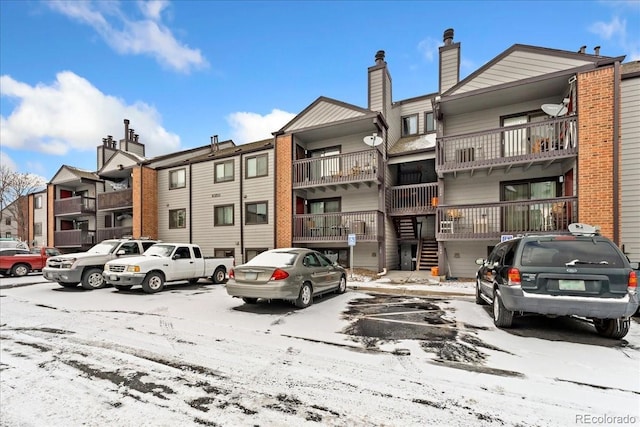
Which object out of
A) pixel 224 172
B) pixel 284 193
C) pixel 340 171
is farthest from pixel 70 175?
pixel 340 171

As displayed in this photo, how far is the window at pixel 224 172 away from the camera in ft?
62.0

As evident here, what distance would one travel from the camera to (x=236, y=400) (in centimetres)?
324

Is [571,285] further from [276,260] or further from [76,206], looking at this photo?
[76,206]

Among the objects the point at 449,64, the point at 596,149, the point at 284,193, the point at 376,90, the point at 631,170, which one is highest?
the point at 449,64

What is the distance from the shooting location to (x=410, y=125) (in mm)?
18250

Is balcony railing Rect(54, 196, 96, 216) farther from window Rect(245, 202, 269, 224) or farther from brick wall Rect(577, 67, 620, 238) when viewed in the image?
brick wall Rect(577, 67, 620, 238)

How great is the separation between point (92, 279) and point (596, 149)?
1791cm

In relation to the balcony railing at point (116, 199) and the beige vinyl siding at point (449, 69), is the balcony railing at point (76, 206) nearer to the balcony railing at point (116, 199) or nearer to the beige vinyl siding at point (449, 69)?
the balcony railing at point (116, 199)

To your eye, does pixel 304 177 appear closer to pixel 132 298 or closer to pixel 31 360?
pixel 132 298

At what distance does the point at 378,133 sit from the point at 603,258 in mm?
11391

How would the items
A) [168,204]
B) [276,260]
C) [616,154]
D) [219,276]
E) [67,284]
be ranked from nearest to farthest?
1. [276,260]
2. [616,154]
3. [67,284]
4. [219,276]
5. [168,204]

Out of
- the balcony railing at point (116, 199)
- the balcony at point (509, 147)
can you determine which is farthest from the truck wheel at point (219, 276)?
the balcony railing at point (116, 199)

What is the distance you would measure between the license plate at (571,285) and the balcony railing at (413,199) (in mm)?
8859

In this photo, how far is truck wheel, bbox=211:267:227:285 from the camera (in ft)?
42.9
